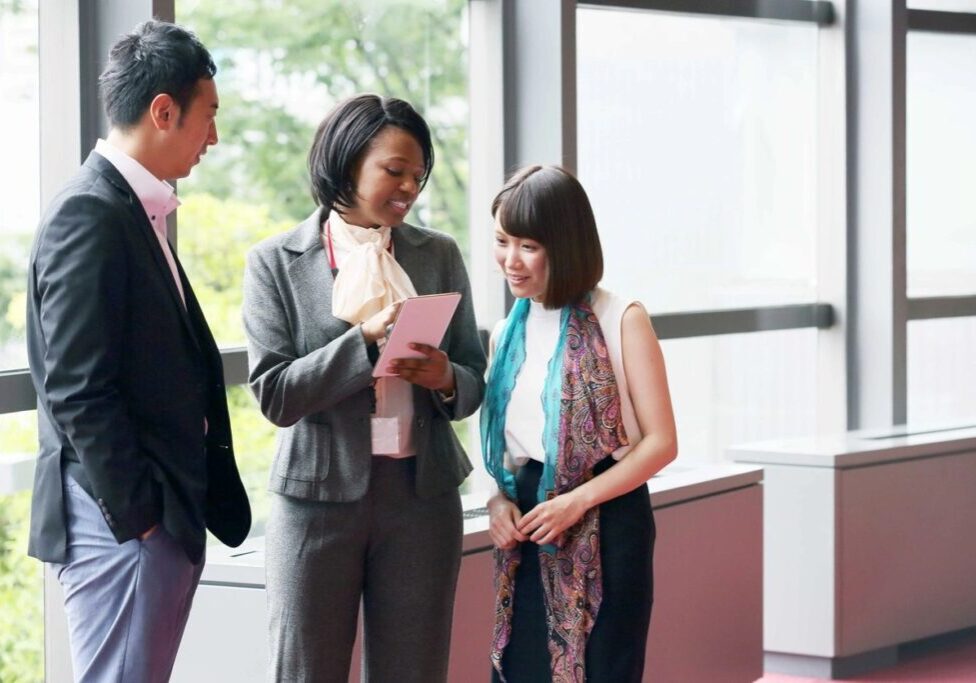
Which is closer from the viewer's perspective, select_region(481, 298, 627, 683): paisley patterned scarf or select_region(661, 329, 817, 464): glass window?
select_region(481, 298, 627, 683): paisley patterned scarf

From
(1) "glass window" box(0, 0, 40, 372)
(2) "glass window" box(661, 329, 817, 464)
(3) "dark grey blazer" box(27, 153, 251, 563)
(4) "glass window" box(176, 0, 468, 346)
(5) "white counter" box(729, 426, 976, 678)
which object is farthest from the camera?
(2) "glass window" box(661, 329, 817, 464)

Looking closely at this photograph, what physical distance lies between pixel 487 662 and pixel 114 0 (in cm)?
199

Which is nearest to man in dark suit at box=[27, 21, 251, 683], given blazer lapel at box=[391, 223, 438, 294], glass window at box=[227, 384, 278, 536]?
blazer lapel at box=[391, 223, 438, 294]

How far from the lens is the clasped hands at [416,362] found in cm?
258

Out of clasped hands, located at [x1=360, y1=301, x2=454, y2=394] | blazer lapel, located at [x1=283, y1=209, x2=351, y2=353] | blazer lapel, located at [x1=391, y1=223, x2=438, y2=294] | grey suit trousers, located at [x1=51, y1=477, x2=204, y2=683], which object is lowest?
grey suit trousers, located at [x1=51, y1=477, x2=204, y2=683]

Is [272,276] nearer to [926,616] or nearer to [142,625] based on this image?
[142,625]

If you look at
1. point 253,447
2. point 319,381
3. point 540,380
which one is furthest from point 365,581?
point 253,447

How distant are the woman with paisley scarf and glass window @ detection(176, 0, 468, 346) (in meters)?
1.54

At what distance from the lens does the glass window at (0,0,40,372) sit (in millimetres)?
3520

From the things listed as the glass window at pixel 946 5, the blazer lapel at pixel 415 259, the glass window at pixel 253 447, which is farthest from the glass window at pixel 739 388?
the blazer lapel at pixel 415 259

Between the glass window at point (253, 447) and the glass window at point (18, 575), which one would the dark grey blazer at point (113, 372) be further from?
the glass window at point (253, 447)

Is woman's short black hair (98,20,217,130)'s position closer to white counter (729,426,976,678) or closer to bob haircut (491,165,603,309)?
bob haircut (491,165,603,309)

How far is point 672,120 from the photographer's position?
5.93m

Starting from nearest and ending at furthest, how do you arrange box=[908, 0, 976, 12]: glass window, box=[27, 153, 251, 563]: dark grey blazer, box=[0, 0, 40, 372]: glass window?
box=[27, 153, 251, 563]: dark grey blazer < box=[0, 0, 40, 372]: glass window < box=[908, 0, 976, 12]: glass window
